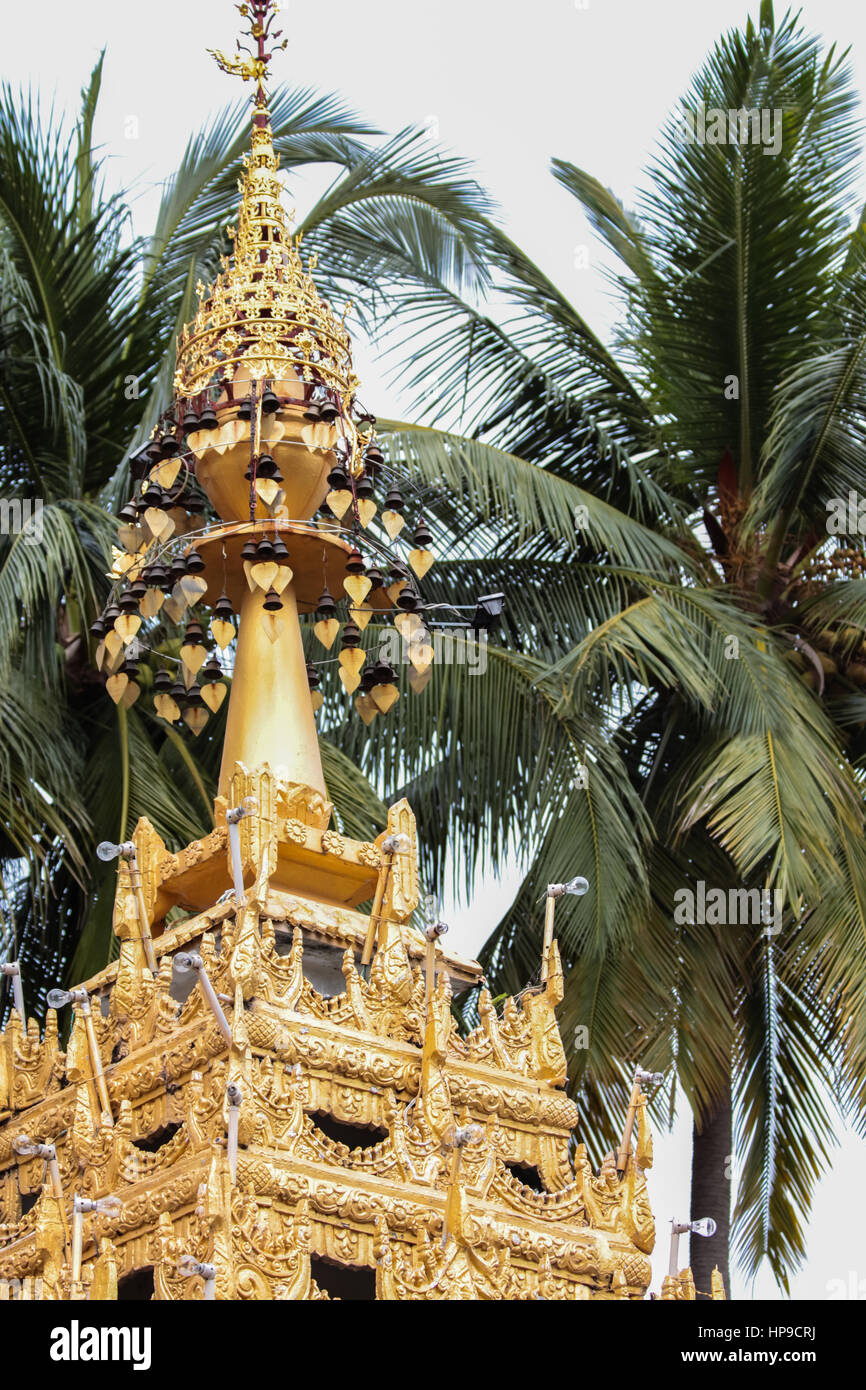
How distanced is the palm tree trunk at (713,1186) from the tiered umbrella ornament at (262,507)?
6667 millimetres

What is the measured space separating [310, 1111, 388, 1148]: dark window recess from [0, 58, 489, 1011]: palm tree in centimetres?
598

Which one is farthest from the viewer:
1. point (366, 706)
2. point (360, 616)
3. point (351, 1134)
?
point (360, 616)

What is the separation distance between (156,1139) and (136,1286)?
672 millimetres

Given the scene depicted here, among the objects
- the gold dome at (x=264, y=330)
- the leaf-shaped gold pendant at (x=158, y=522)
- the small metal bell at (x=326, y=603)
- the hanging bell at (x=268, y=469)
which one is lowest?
the small metal bell at (x=326, y=603)

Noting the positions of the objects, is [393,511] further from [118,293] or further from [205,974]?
[118,293]

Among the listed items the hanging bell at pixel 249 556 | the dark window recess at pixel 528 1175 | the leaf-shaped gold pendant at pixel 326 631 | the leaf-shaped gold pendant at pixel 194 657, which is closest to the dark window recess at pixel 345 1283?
the dark window recess at pixel 528 1175

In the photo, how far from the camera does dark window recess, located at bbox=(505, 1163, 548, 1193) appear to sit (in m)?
12.3

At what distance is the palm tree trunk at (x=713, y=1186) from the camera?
19109 mm

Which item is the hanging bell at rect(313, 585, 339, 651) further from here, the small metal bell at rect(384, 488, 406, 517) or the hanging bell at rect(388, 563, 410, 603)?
the small metal bell at rect(384, 488, 406, 517)

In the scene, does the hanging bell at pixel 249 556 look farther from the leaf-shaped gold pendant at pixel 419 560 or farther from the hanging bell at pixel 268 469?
the leaf-shaped gold pendant at pixel 419 560

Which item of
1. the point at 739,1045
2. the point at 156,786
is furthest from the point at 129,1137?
the point at 739,1045

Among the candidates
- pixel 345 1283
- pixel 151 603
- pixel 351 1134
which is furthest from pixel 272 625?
pixel 345 1283

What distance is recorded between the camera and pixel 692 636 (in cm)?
2017

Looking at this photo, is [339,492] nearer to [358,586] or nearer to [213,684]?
[358,586]
